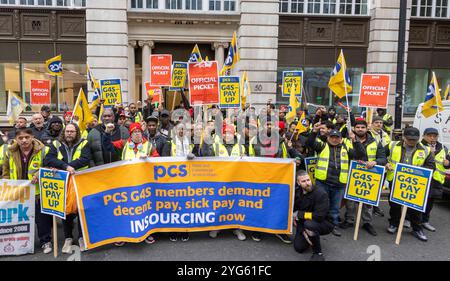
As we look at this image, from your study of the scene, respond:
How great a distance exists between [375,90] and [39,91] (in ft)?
31.8

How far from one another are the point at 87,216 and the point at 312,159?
159 inches

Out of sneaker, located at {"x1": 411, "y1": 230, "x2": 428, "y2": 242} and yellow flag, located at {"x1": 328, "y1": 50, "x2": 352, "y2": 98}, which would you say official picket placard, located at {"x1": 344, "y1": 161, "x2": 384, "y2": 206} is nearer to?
sneaker, located at {"x1": 411, "y1": 230, "x2": 428, "y2": 242}

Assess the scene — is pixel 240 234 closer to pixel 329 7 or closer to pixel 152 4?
pixel 152 4

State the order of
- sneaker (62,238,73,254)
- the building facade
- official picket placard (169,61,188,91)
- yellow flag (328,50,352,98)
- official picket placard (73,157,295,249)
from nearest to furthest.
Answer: sneaker (62,238,73,254)
official picket placard (73,157,295,249)
yellow flag (328,50,352,98)
official picket placard (169,61,188,91)
the building facade

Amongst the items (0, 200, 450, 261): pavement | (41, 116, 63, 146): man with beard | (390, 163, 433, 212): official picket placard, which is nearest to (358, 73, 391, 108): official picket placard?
(390, 163, 433, 212): official picket placard

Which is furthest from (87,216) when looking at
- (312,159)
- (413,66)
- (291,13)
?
(413,66)

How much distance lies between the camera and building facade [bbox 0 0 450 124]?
13.9 metres

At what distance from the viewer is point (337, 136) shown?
5.58 meters

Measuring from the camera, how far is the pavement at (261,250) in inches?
184

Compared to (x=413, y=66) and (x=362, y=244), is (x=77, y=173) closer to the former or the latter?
(x=362, y=244)

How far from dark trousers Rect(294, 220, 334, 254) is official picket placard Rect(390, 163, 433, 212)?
4.57 feet

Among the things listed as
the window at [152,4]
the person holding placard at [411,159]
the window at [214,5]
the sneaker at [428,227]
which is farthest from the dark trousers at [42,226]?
the window at [214,5]

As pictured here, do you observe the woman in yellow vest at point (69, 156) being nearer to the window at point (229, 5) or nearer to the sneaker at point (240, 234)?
the sneaker at point (240, 234)

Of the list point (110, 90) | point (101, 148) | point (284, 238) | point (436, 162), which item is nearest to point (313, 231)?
point (284, 238)
